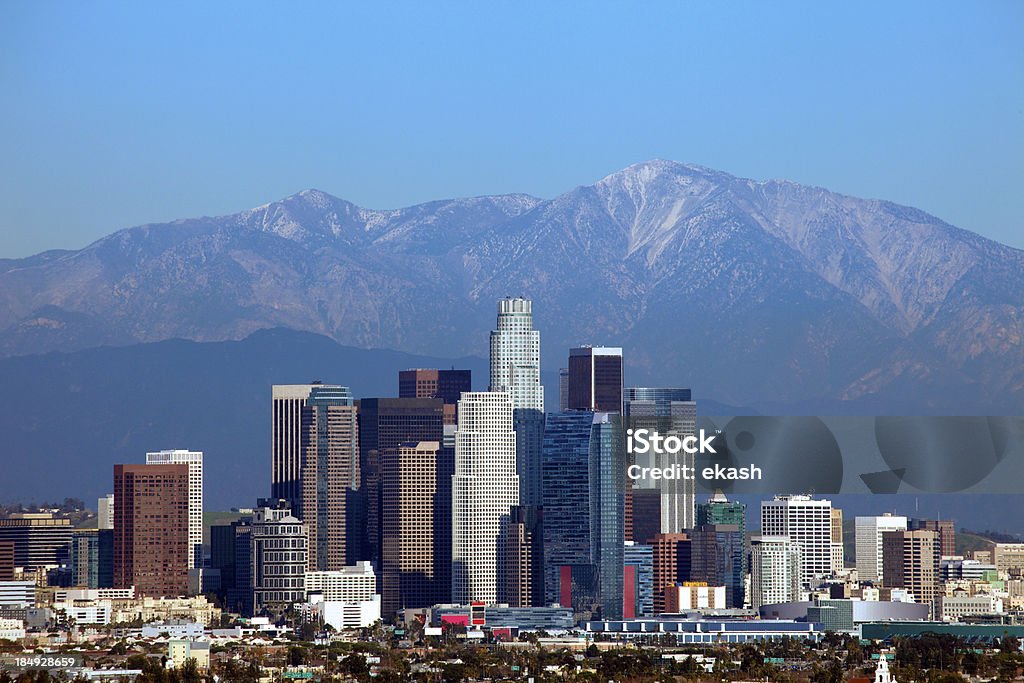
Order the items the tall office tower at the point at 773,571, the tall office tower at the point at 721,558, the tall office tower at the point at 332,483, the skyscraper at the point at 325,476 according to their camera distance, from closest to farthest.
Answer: the tall office tower at the point at 773,571 < the tall office tower at the point at 721,558 < the tall office tower at the point at 332,483 < the skyscraper at the point at 325,476

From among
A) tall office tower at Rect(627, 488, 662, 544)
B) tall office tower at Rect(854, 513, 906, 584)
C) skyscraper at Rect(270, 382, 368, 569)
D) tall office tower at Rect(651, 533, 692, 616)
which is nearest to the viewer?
tall office tower at Rect(651, 533, 692, 616)

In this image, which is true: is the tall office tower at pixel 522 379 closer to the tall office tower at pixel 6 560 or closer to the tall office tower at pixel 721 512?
the tall office tower at pixel 721 512

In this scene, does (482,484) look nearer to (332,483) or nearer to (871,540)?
(332,483)

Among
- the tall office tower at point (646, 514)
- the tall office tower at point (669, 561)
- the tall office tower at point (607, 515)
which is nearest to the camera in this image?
the tall office tower at point (607, 515)

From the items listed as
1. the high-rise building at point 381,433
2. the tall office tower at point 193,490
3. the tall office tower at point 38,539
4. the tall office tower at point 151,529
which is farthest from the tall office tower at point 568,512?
the tall office tower at point 38,539

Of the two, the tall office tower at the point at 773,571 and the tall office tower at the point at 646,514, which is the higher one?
the tall office tower at the point at 646,514

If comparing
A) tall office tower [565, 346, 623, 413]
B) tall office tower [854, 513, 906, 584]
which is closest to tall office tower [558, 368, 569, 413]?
tall office tower [565, 346, 623, 413]

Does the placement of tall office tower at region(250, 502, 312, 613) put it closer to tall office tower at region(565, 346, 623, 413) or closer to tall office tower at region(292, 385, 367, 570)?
tall office tower at region(292, 385, 367, 570)
